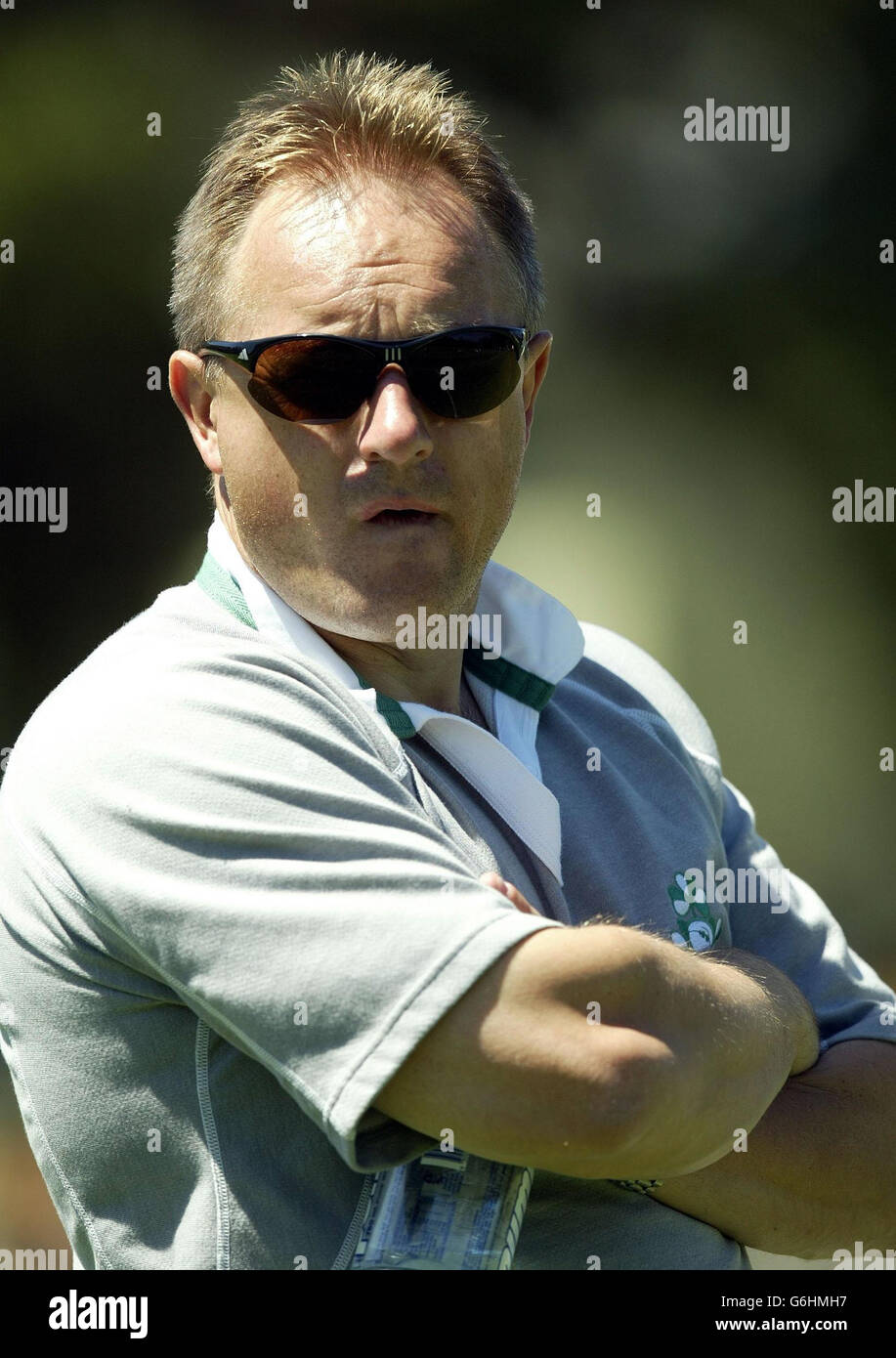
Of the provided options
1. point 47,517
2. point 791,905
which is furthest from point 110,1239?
point 47,517

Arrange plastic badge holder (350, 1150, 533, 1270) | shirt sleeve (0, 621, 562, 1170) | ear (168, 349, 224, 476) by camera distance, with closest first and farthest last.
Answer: shirt sleeve (0, 621, 562, 1170), plastic badge holder (350, 1150, 533, 1270), ear (168, 349, 224, 476)

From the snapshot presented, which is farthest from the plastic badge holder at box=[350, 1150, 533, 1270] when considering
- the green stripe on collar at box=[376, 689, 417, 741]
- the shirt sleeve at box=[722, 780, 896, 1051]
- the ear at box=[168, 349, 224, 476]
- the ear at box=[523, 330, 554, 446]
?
the ear at box=[523, 330, 554, 446]

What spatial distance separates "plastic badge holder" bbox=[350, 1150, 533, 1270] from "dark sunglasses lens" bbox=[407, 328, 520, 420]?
94cm

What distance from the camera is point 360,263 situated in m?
1.89

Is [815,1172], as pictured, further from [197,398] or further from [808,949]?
[197,398]

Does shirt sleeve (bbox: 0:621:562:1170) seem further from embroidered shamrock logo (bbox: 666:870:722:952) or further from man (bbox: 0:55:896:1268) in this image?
embroidered shamrock logo (bbox: 666:870:722:952)

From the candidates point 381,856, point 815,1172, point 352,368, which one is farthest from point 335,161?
point 815,1172

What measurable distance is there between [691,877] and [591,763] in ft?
0.70

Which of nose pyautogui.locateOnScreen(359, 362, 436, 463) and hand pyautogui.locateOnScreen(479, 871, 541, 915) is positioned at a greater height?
nose pyautogui.locateOnScreen(359, 362, 436, 463)

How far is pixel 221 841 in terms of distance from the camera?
4.87 feet

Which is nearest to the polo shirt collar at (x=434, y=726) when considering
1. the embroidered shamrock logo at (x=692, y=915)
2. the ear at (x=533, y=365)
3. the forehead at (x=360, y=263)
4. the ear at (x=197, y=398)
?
the ear at (x=197, y=398)

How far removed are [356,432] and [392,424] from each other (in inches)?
2.0

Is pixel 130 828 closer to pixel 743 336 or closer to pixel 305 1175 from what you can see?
pixel 305 1175

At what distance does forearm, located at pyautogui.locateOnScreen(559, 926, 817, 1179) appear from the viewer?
150cm
